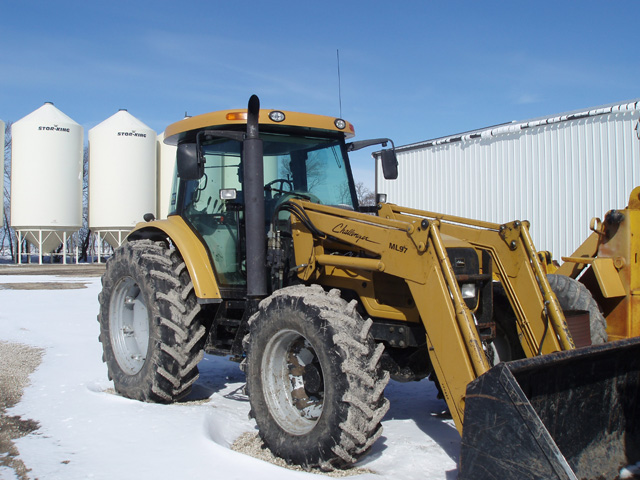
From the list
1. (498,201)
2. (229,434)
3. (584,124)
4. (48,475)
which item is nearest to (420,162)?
(498,201)

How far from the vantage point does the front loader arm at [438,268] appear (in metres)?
3.37

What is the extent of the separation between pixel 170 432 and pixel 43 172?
28.8 metres

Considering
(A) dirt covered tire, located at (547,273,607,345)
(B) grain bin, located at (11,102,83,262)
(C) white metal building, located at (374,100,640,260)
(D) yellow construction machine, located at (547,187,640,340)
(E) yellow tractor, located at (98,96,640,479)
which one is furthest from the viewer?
(B) grain bin, located at (11,102,83,262)

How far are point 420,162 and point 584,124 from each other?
4.85 meters

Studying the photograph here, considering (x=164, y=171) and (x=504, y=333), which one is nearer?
(x=504, y=333)

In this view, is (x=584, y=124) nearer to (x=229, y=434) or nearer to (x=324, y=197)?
(x=324, y=197)

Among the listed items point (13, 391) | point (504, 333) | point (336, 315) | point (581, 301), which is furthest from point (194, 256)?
point (581, 301)

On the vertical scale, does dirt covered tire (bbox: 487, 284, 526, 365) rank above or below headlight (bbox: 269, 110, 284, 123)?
below

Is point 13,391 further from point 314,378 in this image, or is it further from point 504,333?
point 504,333

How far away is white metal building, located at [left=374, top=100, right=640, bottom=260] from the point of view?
1298cm

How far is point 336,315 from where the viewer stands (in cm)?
364

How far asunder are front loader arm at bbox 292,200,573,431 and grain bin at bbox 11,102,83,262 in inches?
1126

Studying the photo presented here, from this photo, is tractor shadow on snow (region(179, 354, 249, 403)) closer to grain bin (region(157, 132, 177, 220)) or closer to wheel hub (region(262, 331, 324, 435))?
wheel hub (region(262, 331, 324, 435))

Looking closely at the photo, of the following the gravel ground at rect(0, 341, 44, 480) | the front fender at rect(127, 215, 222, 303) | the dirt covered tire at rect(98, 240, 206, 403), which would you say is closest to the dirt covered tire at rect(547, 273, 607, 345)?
the front fender at rect(127, 215, 222, 303)
